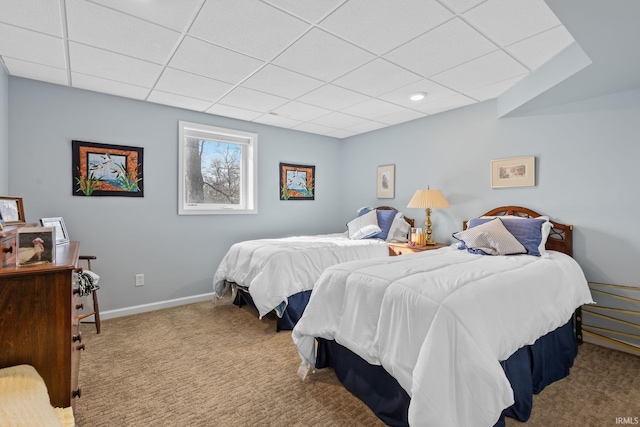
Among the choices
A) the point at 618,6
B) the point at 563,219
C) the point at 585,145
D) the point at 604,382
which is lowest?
the point at 604,382

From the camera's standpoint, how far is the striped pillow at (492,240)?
2.79 metres

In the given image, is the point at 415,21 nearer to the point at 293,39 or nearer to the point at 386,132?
the point at 293,39

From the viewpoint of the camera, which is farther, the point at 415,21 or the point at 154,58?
the point at 154,58

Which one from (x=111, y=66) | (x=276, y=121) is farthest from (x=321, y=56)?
(x=276, y=121)

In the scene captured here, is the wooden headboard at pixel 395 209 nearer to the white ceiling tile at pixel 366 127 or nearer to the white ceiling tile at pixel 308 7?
the white ceiling tile at pixel 366 127

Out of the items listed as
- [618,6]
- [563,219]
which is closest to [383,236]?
[563,219]

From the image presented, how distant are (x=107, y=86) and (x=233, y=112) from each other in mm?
1328

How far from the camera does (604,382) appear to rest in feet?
7.22

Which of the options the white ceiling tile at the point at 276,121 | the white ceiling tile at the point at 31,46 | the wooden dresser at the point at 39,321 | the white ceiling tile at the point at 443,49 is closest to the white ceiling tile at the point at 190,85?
the white ceiling tile at the point at 31,46

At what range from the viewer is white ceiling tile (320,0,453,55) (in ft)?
6.13

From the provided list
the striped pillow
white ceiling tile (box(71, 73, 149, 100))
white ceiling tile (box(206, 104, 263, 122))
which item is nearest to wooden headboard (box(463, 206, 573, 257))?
the striped pillow

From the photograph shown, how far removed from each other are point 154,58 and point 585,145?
3.83 meters

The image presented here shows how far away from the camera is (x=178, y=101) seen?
3584mm

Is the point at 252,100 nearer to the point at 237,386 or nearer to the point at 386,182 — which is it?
the point at 386,182
